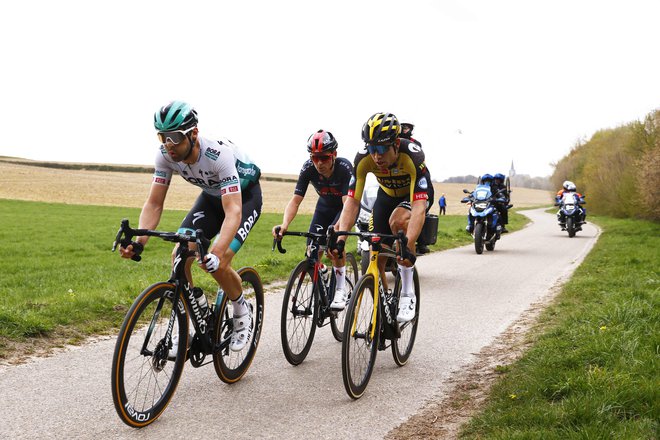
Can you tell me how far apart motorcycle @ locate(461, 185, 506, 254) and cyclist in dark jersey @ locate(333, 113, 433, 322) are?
10.5 meters

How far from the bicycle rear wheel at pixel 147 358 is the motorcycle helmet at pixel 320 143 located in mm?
2341

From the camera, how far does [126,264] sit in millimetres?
14969

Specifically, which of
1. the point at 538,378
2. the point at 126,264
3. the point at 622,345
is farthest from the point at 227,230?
the point at 126,264

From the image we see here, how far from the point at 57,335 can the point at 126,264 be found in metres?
9.14

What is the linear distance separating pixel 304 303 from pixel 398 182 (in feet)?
4.92

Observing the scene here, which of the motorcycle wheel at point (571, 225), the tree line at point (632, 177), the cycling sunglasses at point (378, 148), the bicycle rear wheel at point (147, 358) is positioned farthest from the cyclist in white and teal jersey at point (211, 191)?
the tree line at point (632, 177)

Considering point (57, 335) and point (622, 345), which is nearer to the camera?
point (622, 345)

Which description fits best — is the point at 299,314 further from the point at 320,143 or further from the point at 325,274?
the point at 320,143

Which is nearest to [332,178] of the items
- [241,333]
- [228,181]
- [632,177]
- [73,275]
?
[228,181]

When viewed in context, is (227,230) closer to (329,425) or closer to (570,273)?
(329,425)

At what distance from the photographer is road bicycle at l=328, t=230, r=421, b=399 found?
4.50 metres

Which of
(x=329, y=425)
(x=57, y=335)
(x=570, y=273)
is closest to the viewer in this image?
(x=329, y=425)

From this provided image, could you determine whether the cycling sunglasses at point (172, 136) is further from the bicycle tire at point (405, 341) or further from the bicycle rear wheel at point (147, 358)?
the bicycle tire at point (405, 341)

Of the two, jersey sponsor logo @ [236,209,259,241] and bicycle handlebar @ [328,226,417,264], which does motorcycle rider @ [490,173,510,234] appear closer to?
bicycle handlebar @ [328,226,417,264]
